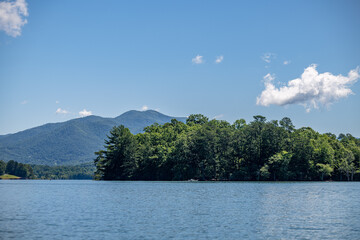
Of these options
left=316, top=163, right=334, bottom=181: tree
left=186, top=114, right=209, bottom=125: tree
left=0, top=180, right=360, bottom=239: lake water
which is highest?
left=186, top=114, right=209, bottom=125: tree

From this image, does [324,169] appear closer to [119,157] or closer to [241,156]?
[241,156]

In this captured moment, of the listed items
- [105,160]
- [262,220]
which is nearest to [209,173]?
[105,160]

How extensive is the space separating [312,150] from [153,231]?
98.8m

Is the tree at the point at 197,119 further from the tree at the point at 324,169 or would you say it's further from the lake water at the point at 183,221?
the lake water at the point at 183,221

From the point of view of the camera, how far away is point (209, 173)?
4643 inches

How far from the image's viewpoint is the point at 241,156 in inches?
4747

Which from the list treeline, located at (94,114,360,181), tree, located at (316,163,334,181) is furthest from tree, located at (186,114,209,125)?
tree, located at (316,163,334,181)

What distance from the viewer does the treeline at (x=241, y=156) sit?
11388cm

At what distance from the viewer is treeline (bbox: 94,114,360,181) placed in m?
114

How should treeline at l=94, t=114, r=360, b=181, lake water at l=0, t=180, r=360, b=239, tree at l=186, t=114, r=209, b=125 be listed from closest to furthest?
1. lake water at l=0, t=180, r=360, b=239
2. treeline at l=94, t=114, r=360, b=181
3. tree at l=186, t=114, r=209, b=125

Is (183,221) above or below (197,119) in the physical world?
below

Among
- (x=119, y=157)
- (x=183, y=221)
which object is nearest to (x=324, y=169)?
(x=119, y=157)

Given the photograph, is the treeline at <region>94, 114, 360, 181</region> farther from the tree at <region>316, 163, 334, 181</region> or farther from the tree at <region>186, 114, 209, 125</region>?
the tree at <region>186, 114, 209, 125</region>

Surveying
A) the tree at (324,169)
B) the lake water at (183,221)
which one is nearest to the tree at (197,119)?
the tree at (324,169)
